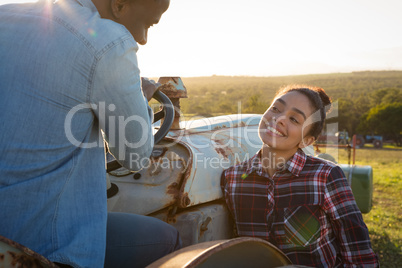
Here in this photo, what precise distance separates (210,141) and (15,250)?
1.58m

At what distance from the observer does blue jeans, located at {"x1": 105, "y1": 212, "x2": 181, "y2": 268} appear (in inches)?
51.9

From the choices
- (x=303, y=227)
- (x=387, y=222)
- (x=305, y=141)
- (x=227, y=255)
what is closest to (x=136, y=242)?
(x=227, y=255)

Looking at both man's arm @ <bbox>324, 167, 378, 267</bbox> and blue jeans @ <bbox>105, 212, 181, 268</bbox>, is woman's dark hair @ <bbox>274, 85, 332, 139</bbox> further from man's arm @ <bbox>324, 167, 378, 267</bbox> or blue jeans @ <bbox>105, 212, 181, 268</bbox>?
blue jeans @ <bbox>105, 212, 181, 268</bbox>

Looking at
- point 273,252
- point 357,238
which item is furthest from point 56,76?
point 357,238

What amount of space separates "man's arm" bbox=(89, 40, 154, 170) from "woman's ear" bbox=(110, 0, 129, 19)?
15cm

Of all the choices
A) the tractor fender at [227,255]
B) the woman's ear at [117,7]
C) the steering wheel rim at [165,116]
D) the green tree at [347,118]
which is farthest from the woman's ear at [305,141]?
the green tree at [347,118]

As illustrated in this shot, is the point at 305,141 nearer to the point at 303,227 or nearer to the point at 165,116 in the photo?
the point at 303,227

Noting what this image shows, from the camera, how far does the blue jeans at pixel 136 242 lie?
132cm

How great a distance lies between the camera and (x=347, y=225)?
1.81 metres

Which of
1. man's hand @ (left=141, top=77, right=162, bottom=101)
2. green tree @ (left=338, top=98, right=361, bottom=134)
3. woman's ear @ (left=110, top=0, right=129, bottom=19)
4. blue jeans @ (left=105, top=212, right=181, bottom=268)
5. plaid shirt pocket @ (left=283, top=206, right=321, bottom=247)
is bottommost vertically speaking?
green tree @ (left=338, top=98, right=361, bottom=134)

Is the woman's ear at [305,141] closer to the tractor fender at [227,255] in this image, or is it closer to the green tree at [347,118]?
the tractor fender at [227,255]

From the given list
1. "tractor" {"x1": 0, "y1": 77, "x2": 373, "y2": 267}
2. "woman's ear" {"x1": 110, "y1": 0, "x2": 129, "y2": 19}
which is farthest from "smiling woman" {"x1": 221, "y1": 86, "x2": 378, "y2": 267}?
"woman's ear" {"x1": 110, "y1": 0, "x2": 129, "y2": 19}

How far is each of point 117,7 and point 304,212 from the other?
1385 millimetres

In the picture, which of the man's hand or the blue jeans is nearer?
the blue jeans
